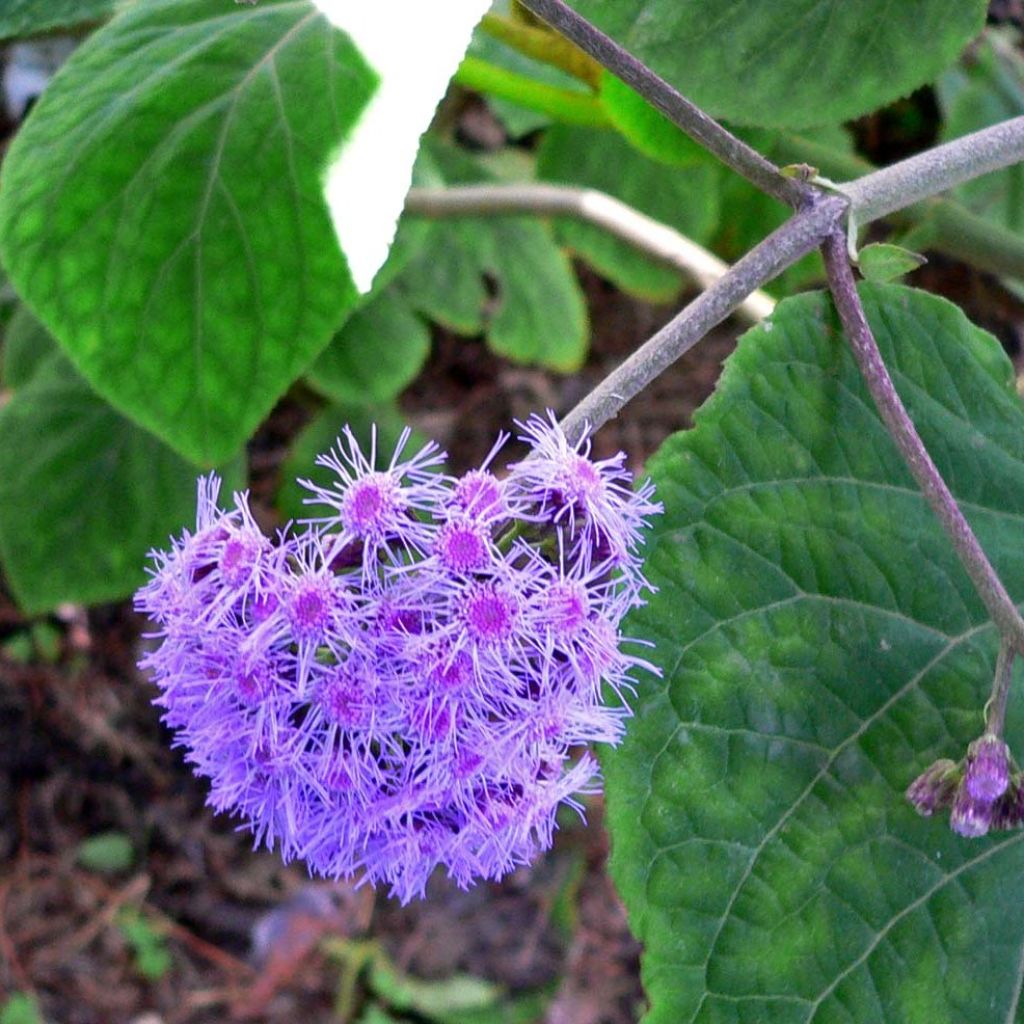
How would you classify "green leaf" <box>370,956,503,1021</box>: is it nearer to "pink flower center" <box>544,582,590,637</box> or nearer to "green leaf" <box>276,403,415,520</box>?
"green leaf" <box>276,403,415,520</box>

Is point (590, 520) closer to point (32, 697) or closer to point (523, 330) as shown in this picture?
point (523, 330)

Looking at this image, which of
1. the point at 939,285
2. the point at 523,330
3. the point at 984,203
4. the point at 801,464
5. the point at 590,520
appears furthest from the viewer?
the point at 939,285

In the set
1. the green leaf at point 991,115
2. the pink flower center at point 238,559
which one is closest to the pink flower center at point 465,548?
the pink flower center at point 238,559

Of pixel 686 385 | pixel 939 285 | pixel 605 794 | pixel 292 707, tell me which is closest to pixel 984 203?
pixel 939 285

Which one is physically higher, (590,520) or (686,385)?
(590,520)

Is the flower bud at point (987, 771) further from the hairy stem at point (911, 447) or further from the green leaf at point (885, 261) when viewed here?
the green leaf at point (885, 261)

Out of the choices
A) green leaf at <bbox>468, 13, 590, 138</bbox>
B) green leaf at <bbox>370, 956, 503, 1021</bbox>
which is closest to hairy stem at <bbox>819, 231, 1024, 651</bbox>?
green leaf at <bbox>468, 13, 590, 138</bbox>
